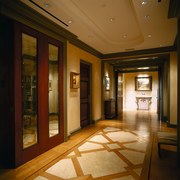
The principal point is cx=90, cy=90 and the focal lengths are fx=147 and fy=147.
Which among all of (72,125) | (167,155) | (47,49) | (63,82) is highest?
(47,49)

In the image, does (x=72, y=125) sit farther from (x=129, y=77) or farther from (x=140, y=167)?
(x=129, y=77)

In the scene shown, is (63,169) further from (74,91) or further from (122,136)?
(74,91)

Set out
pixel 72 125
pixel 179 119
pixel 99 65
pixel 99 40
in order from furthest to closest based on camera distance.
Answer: pixel 99 65, pixel 99 40, pixel 72 125, pixel 179 119

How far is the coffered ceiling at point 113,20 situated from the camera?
288 centimetres

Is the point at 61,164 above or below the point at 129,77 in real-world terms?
below

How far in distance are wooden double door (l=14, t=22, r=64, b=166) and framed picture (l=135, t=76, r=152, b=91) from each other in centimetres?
816

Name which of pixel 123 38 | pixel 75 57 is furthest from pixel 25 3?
pixel 123 38

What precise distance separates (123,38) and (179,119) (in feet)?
11.4

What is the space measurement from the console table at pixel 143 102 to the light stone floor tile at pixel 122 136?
642 cm

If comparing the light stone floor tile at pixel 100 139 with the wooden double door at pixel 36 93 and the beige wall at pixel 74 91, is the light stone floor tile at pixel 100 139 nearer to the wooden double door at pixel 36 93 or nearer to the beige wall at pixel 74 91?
the beige wall at pixel 74 91

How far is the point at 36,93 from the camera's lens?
3.19 meters

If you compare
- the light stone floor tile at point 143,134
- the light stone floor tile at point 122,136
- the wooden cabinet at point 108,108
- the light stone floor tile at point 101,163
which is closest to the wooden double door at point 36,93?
the light stone floor tile at point 101,163

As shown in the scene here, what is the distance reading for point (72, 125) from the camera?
15.0 feet

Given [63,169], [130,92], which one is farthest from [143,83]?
[63,169]
